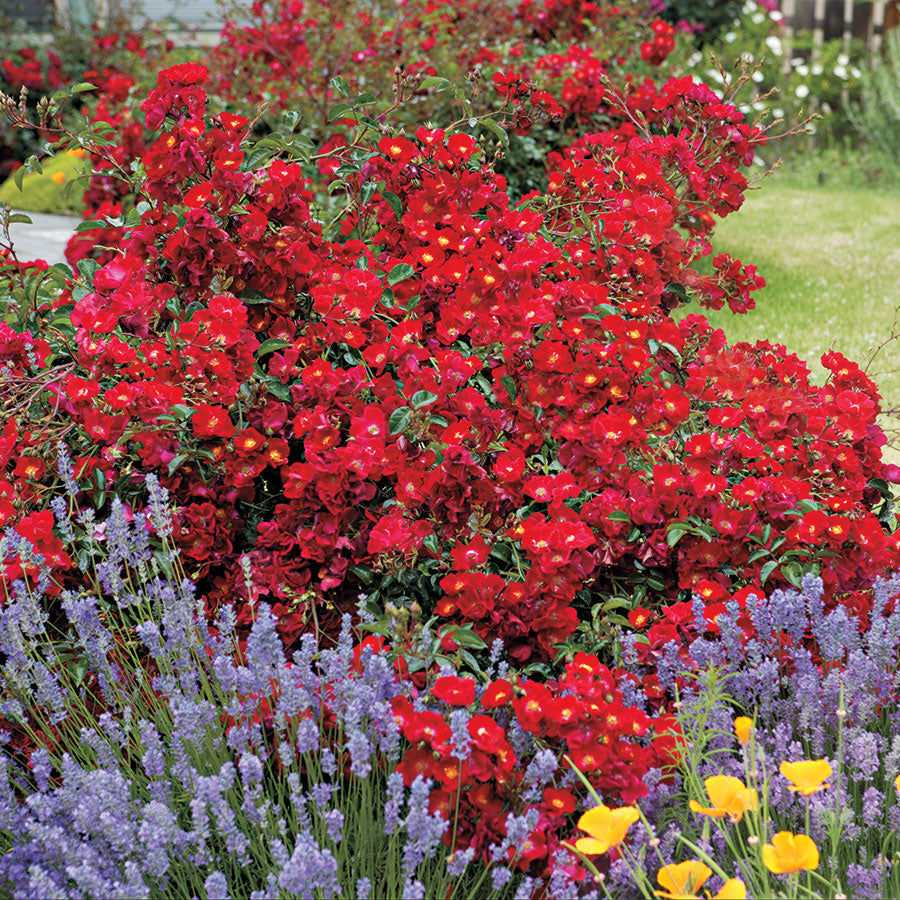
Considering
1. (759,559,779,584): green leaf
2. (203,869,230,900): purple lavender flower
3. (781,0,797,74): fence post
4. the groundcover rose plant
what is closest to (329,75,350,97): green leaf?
the groundcover rose plant

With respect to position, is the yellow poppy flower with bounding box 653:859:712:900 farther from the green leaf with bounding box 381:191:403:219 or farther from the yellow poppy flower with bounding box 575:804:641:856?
the green leaf with bounding box 381:191:403:219

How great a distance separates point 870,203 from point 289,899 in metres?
7.80

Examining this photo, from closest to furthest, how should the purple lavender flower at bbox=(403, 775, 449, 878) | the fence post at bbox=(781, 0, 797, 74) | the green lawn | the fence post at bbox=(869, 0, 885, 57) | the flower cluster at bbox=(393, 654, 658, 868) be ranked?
1. the purple lavender flower at bbox=(403, 775, 449, 878)
2. the flower cluster at bbox=(393, 654, 658, 868)
3. the green lawn
4. the fence post at bbox=(781, 0, 797, 74)
5. the fence post at bbox=(869, 0, 885, 57)

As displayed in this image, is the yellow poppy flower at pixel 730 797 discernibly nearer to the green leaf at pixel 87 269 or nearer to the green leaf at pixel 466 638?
the green leaf at pixel 466 638

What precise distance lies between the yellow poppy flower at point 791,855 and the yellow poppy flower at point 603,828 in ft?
0.54

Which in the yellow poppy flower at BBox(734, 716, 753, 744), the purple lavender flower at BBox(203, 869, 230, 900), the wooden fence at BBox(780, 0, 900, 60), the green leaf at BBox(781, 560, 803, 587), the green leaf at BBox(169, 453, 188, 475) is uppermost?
the wooden fence at BBox(780, 0, 900, 60)

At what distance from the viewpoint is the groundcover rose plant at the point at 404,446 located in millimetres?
1747

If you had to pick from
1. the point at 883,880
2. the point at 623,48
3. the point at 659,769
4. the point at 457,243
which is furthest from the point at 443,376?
the point at 623,48

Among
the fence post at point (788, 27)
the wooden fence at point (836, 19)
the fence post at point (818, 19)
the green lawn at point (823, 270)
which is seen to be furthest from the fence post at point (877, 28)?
the green lawn at point (823, 270)

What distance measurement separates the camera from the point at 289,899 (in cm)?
133

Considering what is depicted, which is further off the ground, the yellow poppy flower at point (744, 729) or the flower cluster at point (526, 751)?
the yellow poppy flower at point (744, 729)

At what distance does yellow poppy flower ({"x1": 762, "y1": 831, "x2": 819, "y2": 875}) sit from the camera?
112 centimetres

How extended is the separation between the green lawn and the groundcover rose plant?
4.64ft

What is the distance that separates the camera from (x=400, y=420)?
1877 mm
